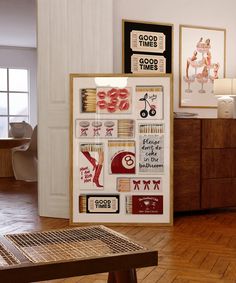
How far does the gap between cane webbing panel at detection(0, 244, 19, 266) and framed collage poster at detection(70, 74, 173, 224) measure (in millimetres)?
2703

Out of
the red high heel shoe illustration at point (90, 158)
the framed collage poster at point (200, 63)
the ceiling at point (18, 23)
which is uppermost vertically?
the ceiling at point (18, 23)

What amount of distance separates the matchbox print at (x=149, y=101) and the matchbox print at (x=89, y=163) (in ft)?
1.65

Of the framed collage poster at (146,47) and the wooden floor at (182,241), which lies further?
the framed collage poster at (146,47)

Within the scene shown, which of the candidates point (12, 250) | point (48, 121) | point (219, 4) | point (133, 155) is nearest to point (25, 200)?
point (48, 121)

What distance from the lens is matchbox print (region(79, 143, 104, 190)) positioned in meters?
4.43

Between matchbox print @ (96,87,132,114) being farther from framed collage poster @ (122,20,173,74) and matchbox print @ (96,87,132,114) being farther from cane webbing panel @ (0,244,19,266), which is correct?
cane webbing panel @ (0,244,19,266)

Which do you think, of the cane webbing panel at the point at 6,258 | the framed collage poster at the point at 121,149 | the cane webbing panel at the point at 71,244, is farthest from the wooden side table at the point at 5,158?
the cane webbing panel at the point at 6,258

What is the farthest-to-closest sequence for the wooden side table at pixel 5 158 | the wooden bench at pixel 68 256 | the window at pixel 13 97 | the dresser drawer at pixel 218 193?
the window at pixel 13 97, the wooden side table at pixel 5 158, the dresser drawer at pixel 218 193, the wooden bench at pixel 68 256

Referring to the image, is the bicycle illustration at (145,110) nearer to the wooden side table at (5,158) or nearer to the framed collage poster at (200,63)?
the framed collage poster at (200,63)

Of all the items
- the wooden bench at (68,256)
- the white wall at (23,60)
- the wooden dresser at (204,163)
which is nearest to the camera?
the wooden bench at (68,256)

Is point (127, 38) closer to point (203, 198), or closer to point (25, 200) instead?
point (203, 198)

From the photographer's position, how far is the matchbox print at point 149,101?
442 cm

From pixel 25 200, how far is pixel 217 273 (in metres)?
3.47

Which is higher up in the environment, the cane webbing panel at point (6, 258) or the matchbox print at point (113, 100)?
the matchbox print at point (113, 100)
